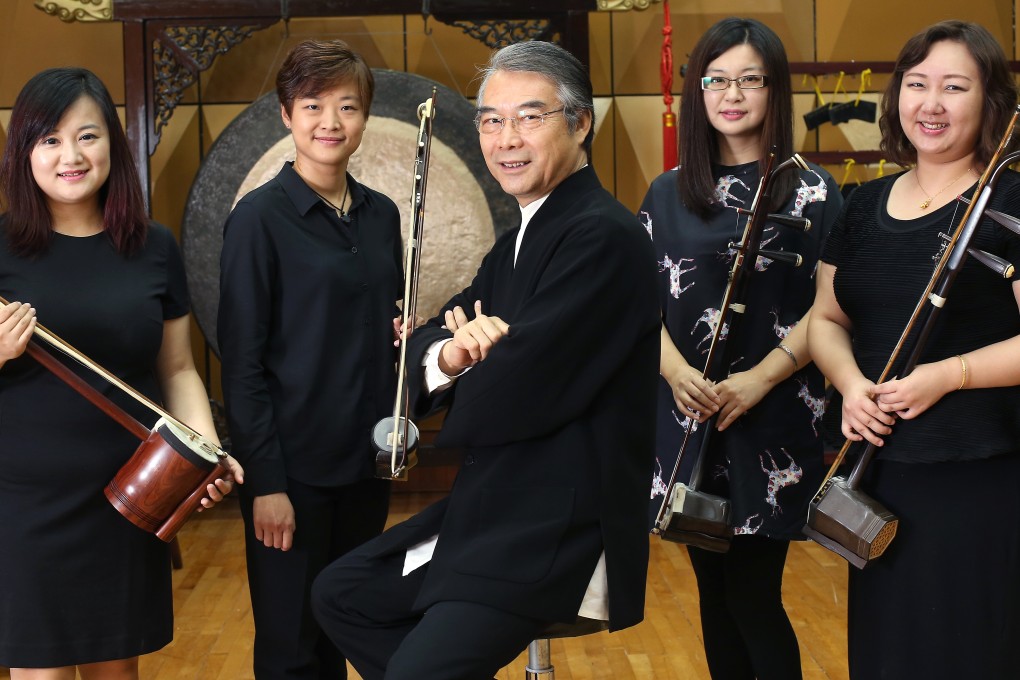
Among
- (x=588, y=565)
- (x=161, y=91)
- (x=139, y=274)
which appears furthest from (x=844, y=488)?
(x=161, y=91)

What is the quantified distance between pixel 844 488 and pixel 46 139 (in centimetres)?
147

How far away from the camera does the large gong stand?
13.6ft

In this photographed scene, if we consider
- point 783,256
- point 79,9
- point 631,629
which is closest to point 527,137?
point 783,256

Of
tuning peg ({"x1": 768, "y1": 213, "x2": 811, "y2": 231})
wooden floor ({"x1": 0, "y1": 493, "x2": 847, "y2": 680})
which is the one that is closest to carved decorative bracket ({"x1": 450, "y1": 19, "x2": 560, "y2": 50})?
wooden floor ({"x1": 0, "y1": 493, "x2": 847, "y2": 680})

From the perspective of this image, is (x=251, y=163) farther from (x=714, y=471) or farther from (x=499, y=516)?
(x=499, y=516)

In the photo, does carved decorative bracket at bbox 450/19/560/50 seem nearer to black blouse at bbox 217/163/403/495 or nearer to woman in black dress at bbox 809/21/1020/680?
black blouse at bbox 217/163/403/495

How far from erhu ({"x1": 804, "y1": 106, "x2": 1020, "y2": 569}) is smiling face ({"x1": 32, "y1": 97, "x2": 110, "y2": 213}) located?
1360mm

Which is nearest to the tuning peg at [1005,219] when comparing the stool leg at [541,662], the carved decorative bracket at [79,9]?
the stool leg at [541,662]

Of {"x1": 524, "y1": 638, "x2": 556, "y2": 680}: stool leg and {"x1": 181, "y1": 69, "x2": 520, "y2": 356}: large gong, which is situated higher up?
{"x1": 181, "y1": 69, "x2": 520, "y2": 356}: large gong

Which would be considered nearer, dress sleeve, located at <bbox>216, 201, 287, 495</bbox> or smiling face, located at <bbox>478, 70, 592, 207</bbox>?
smiling face, located at <bbox>478, 70, 592, 207</bbox>

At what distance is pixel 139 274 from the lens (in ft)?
6.64

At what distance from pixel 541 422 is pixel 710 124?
92 centimetres

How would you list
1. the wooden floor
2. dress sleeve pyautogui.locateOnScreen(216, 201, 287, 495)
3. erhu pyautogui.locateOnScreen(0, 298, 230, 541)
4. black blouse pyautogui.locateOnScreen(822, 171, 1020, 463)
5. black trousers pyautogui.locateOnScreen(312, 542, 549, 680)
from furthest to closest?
the wooden floor
dress sleeve pyautogui.locateOnScreen(216, 201, 287, 495)
erhu pyautogui.locateOnScreen(0, 298, 230, 541)
black blouse pyautogui.locateOnScreen(822, 171, 1020, 463)
black trousers pyautogui.locateOnScreen(312, 542, 549, 680)

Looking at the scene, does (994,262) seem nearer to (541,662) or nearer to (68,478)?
(541,662)
